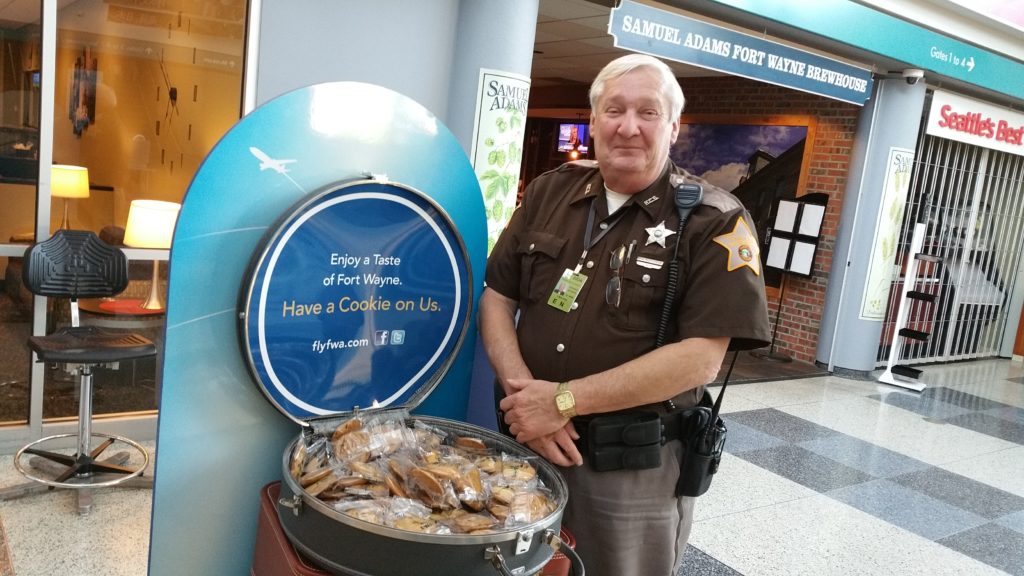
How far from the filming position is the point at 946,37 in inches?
261

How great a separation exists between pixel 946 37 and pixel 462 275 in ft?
21.9

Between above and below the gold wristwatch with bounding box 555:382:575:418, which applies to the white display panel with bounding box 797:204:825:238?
above

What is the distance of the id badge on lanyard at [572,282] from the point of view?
1.62 meters

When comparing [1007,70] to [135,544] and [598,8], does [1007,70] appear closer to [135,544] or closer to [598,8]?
[598,8]

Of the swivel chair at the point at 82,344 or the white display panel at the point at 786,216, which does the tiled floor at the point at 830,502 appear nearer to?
the swivel chair at the point at 82,344

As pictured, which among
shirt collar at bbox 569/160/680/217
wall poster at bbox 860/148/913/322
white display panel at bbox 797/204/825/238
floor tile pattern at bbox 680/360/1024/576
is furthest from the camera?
white display panel at bbox 797/204/825/238

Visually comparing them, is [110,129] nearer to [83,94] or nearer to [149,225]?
[83,94]

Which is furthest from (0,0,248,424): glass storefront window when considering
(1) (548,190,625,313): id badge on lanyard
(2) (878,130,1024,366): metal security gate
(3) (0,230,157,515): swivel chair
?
(2) (878,130,1024,366): metal security gate

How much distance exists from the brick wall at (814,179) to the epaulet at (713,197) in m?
6.08

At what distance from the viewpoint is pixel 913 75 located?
659 cm

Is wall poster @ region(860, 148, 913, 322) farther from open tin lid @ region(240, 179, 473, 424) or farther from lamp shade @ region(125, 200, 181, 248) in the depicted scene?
open tin lid @ region(240, 179, 473, 424)

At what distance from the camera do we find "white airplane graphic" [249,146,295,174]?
4.29 ft

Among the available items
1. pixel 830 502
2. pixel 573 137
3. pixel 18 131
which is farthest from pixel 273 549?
pixel 573 137

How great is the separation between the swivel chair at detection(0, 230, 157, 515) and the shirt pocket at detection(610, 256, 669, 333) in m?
2.23
